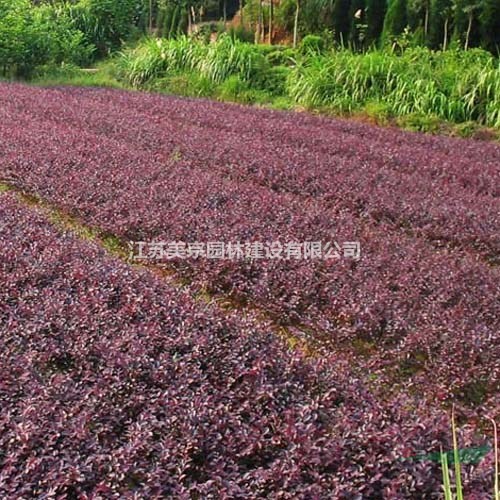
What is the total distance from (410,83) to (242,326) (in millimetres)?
8186

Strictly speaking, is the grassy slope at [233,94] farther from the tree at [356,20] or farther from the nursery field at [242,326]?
the tree at [356,20]

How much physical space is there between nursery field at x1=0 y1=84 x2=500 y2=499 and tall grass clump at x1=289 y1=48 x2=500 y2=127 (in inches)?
141

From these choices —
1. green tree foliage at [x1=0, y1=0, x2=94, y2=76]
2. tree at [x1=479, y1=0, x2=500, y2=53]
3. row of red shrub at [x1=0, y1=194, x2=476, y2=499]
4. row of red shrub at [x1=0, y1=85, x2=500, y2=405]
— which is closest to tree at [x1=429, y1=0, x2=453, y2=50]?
tree at [x1=479, y1=0, x2=500, y2=53]

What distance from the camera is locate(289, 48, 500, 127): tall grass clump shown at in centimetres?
959

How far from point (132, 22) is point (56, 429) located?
802 inches

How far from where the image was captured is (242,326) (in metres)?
3.08

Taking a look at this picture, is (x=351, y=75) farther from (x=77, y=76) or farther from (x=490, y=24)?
(x=77, y=76)

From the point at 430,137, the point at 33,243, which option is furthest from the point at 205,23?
the point at 33,243

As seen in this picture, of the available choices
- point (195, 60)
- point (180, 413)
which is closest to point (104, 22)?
point (195, 60)

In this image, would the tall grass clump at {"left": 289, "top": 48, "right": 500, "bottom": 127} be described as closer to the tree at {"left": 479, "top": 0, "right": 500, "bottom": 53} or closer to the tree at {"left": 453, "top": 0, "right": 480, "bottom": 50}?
the tree at {"left": 453, "top": 0, "right": 480, "bottom": 50}

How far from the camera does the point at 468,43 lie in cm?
1351

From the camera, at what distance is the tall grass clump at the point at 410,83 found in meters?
9.59

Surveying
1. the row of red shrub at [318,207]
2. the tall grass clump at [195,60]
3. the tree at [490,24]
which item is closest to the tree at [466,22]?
the tree at [490,24]

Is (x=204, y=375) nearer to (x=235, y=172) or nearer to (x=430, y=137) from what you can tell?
(x=235, y=172)
